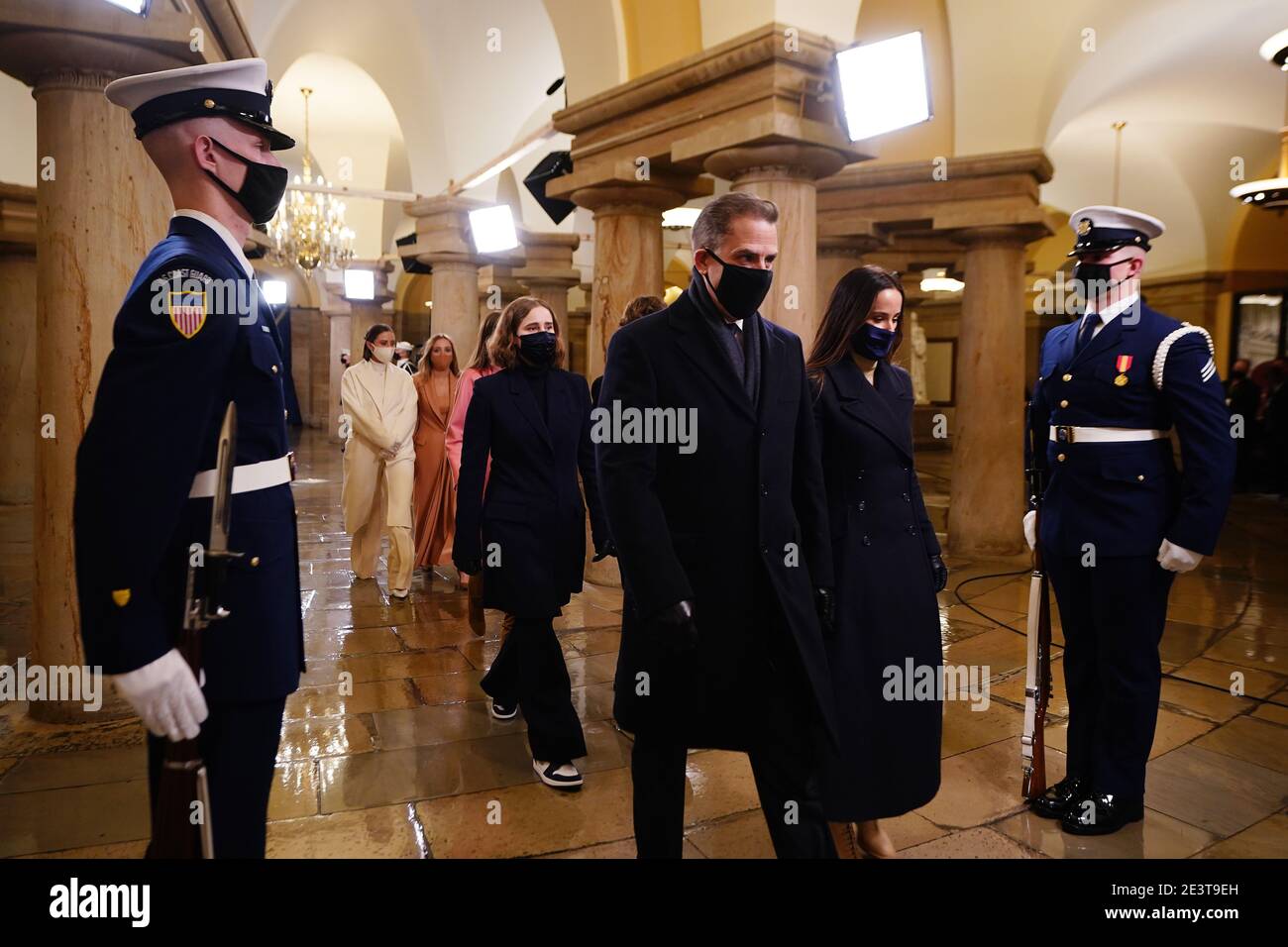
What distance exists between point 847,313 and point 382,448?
4430mm

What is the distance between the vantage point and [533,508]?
3.54 m

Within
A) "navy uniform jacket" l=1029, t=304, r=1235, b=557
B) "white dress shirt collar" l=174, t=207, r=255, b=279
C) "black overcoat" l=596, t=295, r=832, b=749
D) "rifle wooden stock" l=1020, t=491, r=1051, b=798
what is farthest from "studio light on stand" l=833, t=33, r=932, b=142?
"white dress shirt collar" l=174, t=207, r=255, b=279

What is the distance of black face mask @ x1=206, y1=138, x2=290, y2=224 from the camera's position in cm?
196

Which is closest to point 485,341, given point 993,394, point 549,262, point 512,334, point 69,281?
point 512,334

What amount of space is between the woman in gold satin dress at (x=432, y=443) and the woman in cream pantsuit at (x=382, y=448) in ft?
0.56

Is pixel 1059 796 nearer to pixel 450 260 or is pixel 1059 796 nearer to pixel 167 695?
pixel 167 695

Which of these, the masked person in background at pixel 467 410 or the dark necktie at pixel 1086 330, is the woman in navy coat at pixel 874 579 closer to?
the dark necktie at pixel 1086 330

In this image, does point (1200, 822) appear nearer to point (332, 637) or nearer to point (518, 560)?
point (518, 560)

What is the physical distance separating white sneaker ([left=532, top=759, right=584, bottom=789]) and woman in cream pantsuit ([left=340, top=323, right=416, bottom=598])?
3.28m

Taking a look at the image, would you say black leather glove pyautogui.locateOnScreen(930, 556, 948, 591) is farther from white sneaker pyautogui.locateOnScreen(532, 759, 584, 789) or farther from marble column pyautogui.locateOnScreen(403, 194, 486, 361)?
marble column pyautogui.locateOnScreen(403, 194, 486, 361)

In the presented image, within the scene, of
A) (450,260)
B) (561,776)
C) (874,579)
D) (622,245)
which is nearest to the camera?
(874,579)

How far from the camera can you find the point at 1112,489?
307 cm

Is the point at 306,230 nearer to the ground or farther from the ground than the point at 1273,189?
farther from the ground
